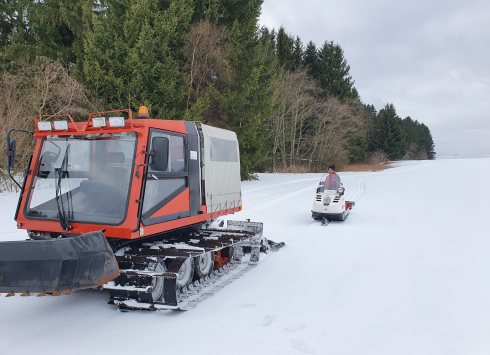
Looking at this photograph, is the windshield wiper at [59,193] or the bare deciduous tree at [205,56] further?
the bare deciduous tree at [205,56]

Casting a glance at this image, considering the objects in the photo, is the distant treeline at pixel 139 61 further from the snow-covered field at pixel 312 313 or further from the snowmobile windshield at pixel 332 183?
the snowmobile windshield at pixel 332 183

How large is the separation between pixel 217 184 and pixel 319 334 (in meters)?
2.77

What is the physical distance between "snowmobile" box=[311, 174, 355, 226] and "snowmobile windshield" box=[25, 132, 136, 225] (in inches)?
270

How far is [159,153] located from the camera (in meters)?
4.04

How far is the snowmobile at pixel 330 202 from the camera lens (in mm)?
9781

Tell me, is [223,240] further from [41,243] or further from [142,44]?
[142,44]

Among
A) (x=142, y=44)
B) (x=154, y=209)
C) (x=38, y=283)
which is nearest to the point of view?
(x=38, y=283)

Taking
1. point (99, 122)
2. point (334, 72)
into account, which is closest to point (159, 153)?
point (99, 122)

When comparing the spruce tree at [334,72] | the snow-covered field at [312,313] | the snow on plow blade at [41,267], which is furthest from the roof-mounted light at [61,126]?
the spruce tree at [334,72]

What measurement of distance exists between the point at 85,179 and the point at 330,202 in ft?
23.5

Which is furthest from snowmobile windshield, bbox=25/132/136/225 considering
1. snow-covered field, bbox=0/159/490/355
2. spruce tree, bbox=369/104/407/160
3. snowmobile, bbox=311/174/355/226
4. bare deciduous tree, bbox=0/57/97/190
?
spruce tree, bbox=369/104/407/160

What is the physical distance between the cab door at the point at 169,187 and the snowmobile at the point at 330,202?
5857 millimetres

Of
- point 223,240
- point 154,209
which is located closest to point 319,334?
point 223,240

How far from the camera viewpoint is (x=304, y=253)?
22.3 ft
